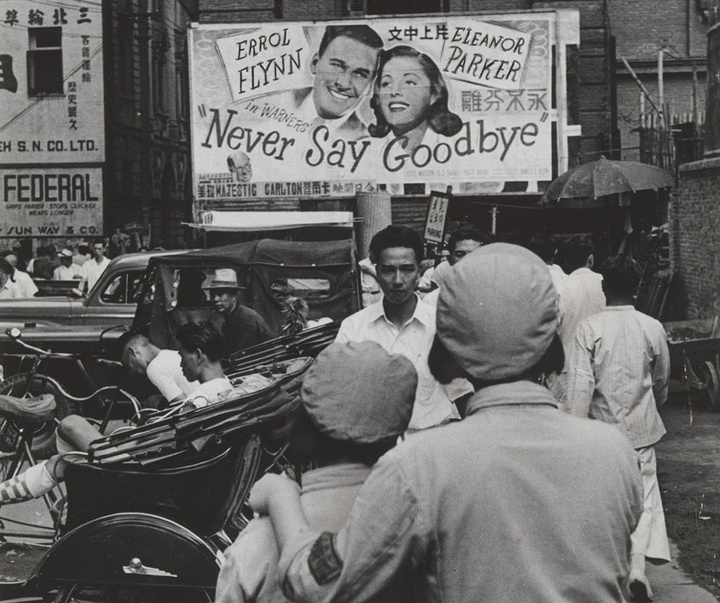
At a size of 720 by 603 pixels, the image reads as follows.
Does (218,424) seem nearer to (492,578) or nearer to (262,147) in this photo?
(492,578)

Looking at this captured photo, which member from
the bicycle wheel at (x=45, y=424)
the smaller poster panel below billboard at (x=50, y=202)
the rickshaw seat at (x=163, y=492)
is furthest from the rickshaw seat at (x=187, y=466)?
the smaller poster panel below billboard at (x=50, y=202)

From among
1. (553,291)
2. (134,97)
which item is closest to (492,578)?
(553,291)

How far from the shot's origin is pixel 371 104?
18656mm

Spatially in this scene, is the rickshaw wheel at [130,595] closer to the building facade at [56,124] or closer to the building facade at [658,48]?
the building facade at [56,124]

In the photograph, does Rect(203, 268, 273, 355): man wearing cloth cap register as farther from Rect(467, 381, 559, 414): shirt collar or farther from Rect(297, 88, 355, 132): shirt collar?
Rect(297, 88, 355, 132): shirt collar

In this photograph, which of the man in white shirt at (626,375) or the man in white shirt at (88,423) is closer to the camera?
the man in white shirt at (88,423)

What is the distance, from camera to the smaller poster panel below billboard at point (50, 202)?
30125mm

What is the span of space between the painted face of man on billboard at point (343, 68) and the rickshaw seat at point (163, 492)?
1443 cm

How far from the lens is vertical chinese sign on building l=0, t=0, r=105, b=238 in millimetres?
30141

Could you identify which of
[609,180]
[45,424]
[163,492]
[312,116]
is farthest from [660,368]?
[312,116]

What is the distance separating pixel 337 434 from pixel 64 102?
96.3 ft

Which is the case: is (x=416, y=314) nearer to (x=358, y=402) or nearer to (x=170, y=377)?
(x=170, y=377)

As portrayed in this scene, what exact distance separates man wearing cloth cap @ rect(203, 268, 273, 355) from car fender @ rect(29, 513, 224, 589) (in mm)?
3926

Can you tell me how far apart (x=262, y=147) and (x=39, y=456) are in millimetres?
10158
